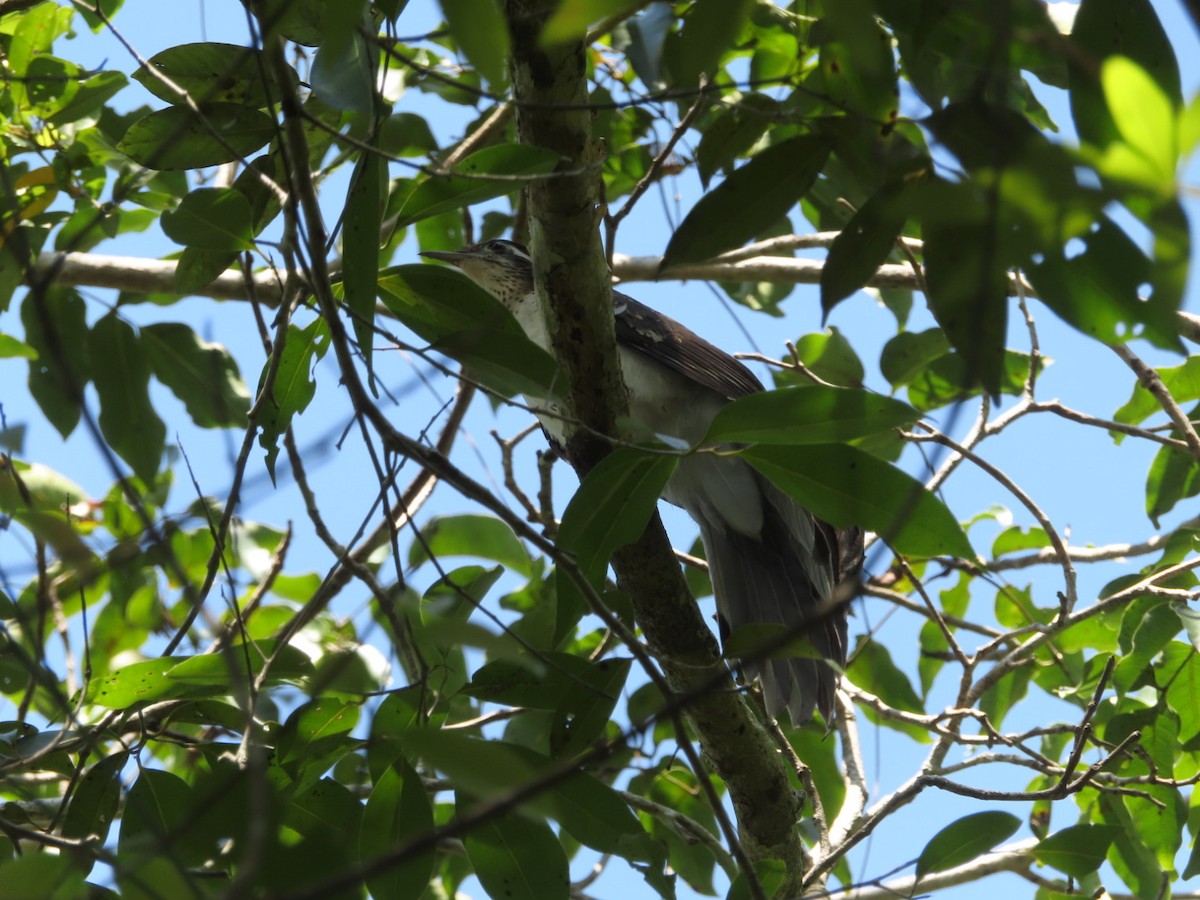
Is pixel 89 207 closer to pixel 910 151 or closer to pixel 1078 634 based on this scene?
pixel 910 151

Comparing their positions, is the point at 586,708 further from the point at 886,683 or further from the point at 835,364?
the point at 835,364

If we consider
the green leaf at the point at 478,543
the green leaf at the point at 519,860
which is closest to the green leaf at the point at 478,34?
the green leaf at the point at 519,860

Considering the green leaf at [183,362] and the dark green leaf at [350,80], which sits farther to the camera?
the green leaf at [183,362]

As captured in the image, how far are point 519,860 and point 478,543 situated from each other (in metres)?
1.44

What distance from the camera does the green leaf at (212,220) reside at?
2490mm

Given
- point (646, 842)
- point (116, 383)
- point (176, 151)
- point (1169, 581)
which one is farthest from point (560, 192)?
point (1169, 581)

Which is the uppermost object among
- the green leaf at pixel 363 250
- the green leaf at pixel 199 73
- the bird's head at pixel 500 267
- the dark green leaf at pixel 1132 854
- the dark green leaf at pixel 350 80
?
the bird's head at pixel 500 267

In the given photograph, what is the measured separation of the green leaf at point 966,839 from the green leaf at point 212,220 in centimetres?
208

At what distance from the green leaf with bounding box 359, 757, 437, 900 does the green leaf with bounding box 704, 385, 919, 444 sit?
100cm

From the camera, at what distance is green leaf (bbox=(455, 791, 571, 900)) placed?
2617mm

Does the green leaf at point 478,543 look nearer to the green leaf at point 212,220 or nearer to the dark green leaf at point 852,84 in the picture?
the green leaf at point 212,220

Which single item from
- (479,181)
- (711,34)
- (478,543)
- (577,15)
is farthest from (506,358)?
(478,543)

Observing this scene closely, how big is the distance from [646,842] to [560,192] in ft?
4.67

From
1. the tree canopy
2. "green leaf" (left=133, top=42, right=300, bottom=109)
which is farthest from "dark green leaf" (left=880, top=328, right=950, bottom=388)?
"green leaf" (left=133, top=42, right=300, bottom=109)
